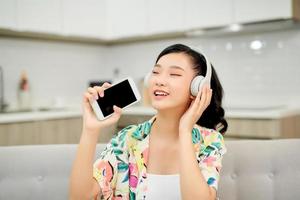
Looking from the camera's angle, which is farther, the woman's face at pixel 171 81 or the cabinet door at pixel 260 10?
the cabinet door at pixel 260 10

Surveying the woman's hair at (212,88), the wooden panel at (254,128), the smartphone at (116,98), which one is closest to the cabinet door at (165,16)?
the wooden panel at (254,128)

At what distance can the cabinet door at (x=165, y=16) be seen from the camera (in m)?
3.49

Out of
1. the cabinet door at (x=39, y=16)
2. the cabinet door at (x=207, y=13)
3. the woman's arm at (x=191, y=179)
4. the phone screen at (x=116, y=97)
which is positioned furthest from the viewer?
the cabinet door at (x=39, y=16)

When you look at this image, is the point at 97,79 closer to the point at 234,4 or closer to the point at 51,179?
the point at 234,4

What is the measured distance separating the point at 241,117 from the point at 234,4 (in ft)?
3.07

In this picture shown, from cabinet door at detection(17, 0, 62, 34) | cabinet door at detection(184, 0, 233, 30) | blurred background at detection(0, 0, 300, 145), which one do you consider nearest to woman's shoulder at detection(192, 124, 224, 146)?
blurred background at detection(0, 0, 300, 145)

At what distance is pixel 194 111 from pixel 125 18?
2.87 m

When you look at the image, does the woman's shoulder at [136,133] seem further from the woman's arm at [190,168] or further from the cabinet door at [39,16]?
the cabinet door at [39,16]

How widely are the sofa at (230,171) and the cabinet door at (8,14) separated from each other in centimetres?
214

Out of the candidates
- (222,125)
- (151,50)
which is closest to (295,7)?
(151,50)

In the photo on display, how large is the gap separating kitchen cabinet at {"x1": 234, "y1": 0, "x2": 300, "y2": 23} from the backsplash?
1.12 feet

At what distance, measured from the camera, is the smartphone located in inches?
46.2

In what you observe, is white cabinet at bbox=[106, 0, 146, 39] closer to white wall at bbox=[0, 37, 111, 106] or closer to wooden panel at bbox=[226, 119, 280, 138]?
white wall at bbox=[0, 37, 111, 106]

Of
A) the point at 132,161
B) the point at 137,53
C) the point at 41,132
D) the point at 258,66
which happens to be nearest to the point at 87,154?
the point at 132,161
